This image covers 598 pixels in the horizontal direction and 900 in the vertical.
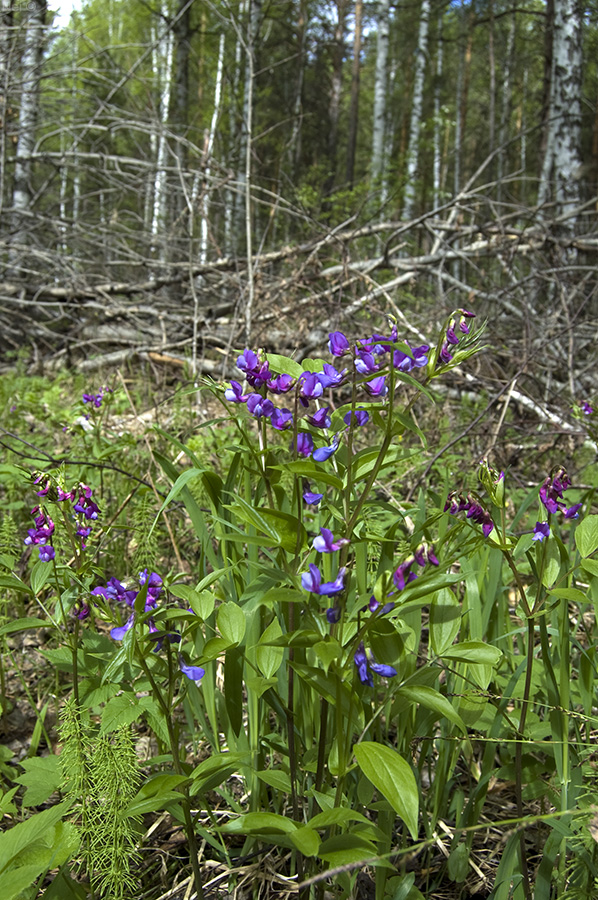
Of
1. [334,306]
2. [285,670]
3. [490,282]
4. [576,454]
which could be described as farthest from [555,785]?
[490,282]

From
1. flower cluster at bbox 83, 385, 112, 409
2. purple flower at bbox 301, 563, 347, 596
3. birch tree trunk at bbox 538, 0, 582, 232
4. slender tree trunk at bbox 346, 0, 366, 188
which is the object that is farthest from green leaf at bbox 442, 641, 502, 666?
slender tree trunk at bbox 346, 0, 366, 188

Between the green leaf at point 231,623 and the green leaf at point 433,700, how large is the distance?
291 millimetres

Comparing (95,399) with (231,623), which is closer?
(231,623)

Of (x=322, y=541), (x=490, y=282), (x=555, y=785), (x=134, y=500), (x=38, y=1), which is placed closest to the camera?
(x=322, y=541)

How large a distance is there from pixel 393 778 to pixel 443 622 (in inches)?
14.6

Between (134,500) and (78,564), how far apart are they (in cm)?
144

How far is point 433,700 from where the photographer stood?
1025mm

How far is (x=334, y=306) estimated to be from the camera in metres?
4.41

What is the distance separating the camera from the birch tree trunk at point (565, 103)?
21.1 ft

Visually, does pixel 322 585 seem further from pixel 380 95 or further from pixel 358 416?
pixel 380 95

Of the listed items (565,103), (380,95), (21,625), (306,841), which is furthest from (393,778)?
(380,95)

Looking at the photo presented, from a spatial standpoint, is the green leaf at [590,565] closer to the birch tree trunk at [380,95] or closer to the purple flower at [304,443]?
the purple flower at [304,443]

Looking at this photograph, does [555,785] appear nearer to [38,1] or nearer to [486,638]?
[486,638]

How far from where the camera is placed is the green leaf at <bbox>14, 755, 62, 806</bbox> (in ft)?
4.12
